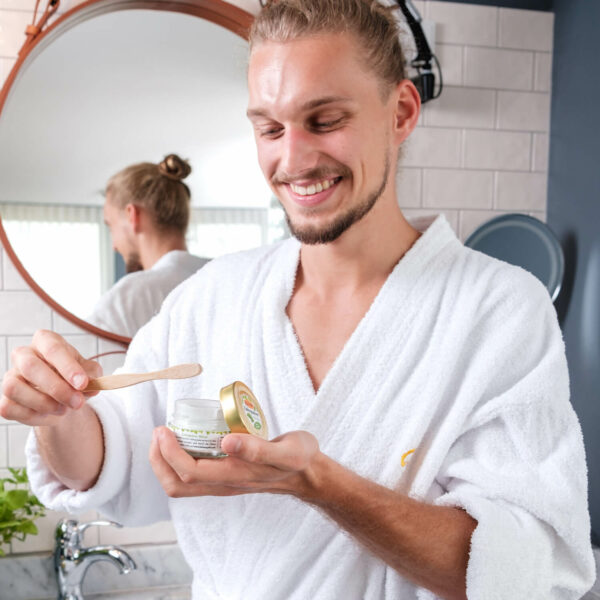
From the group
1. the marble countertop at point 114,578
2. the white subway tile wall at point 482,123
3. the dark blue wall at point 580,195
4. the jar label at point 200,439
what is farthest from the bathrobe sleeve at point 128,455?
the dark blue wall at point 580,195

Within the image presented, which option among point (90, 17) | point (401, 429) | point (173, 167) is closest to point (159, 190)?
point (173, 167)

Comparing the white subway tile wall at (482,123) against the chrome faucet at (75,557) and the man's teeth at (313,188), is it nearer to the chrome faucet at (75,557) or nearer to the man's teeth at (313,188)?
the man's teeth at (313,188)

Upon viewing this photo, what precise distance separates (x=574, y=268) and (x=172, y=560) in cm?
128

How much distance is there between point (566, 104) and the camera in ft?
5.89

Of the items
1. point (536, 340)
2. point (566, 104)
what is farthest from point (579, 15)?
point (536, 340)

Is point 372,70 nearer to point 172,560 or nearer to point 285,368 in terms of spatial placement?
point 285,368

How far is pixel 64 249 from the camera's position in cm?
157

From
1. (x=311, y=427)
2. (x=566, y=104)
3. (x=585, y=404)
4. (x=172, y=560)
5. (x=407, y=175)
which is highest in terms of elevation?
(x=566, y=104)

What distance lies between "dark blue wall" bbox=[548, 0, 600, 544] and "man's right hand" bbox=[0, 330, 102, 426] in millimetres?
1334

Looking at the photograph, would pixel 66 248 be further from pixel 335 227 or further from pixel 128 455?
pixel 335 227

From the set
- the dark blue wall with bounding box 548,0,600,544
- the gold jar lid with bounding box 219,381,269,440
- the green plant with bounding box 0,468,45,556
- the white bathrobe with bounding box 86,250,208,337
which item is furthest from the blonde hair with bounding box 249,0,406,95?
the green plant with bounding box 0,468,45,556

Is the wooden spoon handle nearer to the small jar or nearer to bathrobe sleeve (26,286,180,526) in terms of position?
the small jar

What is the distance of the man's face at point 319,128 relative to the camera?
92 cm

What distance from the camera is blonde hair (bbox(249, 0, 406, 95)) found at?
95 centimetres
